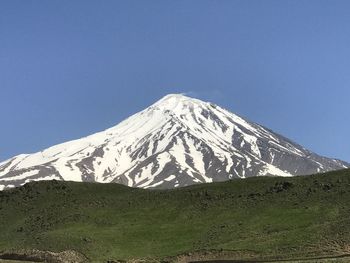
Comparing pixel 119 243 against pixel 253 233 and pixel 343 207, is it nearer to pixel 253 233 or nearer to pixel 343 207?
pixel 253 233

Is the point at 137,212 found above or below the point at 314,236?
above

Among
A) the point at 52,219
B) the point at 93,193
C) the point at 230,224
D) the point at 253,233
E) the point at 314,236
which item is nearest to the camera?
the point at 314,236

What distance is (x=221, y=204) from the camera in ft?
283

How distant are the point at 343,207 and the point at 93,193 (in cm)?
4172

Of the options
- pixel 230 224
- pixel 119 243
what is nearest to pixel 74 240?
pixel 119 243

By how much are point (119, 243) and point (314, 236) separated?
24.7 metres

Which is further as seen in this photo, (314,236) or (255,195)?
(255,195)

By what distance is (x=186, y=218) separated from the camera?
82750 millimetres

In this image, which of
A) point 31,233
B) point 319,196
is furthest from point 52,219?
point 319,196

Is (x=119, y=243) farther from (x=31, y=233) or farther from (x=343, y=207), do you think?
(x=343, y=207)

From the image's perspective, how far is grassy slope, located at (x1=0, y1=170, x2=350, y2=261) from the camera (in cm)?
6856

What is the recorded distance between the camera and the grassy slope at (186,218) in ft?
225

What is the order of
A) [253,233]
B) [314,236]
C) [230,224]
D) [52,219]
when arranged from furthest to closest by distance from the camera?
[52,219] → [230,224] → [253,233] → [314,236]

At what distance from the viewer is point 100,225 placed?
84125mm
